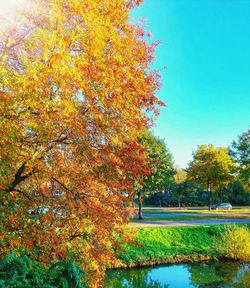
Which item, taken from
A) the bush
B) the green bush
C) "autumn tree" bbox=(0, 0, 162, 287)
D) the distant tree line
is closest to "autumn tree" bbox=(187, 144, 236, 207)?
the distant tree line

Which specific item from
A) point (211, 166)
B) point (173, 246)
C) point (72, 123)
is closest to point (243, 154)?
point (211, 166)

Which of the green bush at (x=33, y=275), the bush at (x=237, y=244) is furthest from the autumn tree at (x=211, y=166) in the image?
the green bush at (x=33, y=275)

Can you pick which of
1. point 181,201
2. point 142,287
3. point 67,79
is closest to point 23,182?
point 67,79

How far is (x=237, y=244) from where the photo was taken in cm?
2269

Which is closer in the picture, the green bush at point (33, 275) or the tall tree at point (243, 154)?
the green bush at point (33, 275)

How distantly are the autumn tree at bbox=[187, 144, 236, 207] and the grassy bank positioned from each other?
2180cm

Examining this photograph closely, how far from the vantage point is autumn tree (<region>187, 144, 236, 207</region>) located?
4897 centimetres

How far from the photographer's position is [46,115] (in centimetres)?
654

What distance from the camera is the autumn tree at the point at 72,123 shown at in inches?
260

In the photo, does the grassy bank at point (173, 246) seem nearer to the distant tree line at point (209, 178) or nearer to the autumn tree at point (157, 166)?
the distant tree line at point (209, 178)

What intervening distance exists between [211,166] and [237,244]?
27417 mm

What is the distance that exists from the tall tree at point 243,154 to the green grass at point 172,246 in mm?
15025

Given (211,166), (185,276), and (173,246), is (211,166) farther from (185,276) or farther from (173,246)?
(185,276)

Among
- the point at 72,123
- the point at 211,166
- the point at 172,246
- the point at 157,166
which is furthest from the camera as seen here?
the point at 211,166
